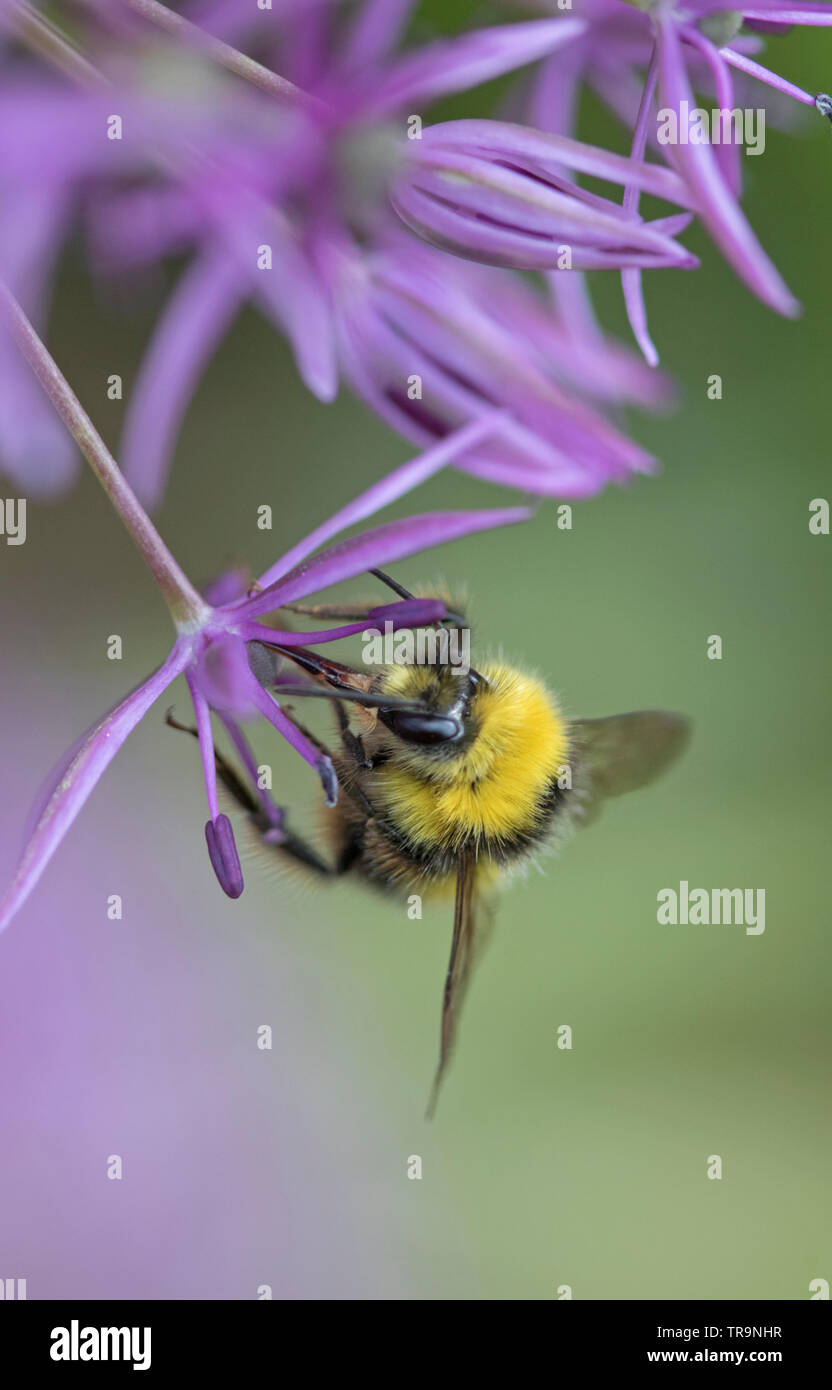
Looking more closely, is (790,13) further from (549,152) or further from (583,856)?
(583,856)

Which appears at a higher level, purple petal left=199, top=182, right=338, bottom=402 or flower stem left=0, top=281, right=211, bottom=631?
purple petal left=199, top=182, right=338, bottom=402

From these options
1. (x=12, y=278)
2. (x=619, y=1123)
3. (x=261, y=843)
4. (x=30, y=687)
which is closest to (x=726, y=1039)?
(x=619, y=1123)

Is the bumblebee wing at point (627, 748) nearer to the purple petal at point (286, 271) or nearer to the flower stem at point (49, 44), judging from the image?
the purple petal at point (286, 271)

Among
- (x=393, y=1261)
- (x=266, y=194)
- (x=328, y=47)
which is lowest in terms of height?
(x=393, y=1261)

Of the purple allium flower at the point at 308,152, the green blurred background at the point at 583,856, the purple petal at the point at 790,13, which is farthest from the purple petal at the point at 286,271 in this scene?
the green blurred background at the point at 583,856

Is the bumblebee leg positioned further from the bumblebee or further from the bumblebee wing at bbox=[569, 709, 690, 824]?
the bumblebee wing at bbox=[569, 709, 690, 824]

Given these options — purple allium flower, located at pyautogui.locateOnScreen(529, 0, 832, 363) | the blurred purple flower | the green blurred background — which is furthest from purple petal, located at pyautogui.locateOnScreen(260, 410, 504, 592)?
the green blurred background

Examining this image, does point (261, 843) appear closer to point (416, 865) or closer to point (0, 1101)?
point (416, 865)
